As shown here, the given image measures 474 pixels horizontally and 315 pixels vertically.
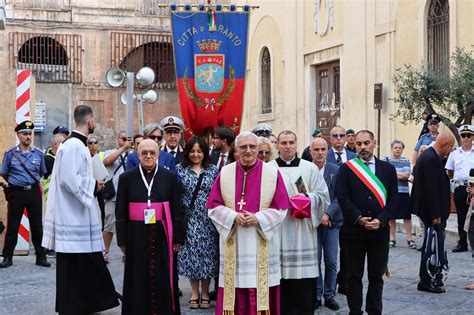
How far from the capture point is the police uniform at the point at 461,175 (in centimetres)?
1173

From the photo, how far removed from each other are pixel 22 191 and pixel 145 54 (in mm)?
23138

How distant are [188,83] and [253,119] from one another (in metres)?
13.8

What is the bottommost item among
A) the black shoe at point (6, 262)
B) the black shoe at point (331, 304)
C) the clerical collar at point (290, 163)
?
the black shoe at point (331, 304)

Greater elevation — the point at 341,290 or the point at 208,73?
the point at 208,73

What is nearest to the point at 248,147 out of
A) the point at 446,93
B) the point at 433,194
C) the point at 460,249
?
the point at 433,194

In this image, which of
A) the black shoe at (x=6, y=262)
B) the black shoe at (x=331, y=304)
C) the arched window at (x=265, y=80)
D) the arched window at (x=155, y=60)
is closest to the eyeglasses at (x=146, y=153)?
the black shoe at (x=331, y=304)

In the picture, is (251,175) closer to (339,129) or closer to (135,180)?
(135,180)

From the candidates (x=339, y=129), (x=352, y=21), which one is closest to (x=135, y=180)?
(x=339, y=129)

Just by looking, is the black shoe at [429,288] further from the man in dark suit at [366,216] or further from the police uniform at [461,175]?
the police uniform at [461,175]

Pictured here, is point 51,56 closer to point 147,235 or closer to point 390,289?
point 390,289

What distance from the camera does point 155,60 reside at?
3362 centimetres

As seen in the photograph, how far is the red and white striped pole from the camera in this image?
1198cm

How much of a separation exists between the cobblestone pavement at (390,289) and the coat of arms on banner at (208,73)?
3180 millimetres

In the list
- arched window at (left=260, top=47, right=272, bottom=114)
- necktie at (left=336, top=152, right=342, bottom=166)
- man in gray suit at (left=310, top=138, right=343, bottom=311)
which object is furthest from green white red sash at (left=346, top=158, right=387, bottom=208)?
arched window at (left=260, top=47, right=272, bottom=114)
